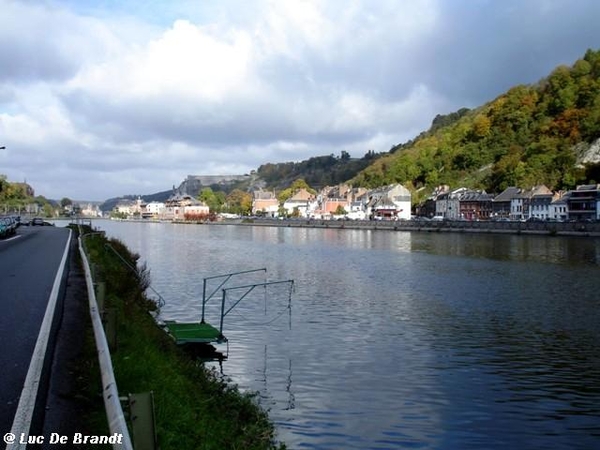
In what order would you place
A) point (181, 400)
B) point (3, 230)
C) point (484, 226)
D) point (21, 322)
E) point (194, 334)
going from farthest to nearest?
point (484, 226) → point (3, 230) → point (194, 334) → point (21, 322) → point (181, 400)

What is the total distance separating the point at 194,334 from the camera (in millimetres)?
23125

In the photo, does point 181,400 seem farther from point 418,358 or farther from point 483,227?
point 483,227

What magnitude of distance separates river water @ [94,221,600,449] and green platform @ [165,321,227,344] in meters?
0.89

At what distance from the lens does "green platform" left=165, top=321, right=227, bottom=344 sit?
22453 mm

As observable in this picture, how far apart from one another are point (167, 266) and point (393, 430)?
4285 cm

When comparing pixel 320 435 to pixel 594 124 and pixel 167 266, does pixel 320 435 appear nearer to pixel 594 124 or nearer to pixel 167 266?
pixel 167 266

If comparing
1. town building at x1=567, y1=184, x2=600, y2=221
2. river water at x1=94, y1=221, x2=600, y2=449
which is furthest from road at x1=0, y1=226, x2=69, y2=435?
town building at x1=567, y1=184, x2=600, y2=221

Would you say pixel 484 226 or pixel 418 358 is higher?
pixel 484 226

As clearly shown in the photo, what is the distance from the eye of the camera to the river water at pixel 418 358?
15812mm

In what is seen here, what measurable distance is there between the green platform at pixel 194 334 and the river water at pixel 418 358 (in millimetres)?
886

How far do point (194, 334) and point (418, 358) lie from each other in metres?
7.82

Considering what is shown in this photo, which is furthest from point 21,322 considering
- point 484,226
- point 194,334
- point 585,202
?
point 585,202

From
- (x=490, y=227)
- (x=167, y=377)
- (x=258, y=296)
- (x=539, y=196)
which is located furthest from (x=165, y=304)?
(x=539, y=196)

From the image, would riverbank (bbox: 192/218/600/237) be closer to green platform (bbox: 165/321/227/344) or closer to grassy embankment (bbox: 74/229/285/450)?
green platform (bbox: 165/321/227/344)
